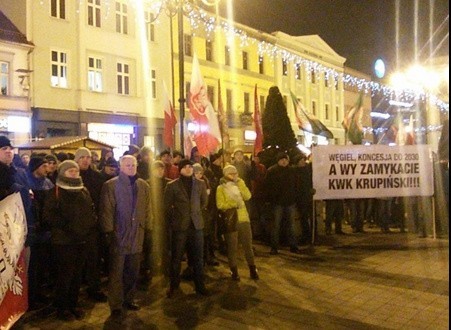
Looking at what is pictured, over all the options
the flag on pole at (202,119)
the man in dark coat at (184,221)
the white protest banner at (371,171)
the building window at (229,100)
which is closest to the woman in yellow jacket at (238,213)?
the man in dark coat at (184,221)

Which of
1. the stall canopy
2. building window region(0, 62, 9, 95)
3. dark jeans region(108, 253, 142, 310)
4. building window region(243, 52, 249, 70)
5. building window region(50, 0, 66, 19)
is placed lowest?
dark jeans region(108, 253, 142, 310)

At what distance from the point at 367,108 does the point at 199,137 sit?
48.7 m

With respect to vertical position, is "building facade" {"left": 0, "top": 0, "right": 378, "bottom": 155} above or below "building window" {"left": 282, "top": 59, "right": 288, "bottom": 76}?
below

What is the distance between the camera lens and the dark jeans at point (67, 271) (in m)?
6.24

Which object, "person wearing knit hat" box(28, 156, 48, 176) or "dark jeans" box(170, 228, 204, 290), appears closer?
"person wearing knit hat" box(28, 156, 48, 176)

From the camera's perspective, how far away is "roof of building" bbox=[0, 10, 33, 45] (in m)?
23.0

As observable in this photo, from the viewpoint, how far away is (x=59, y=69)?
2542 centimetres

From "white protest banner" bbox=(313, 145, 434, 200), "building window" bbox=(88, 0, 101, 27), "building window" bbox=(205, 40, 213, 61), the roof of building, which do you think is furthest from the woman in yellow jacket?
"building window" bbox=(205, 40, 213, 61)

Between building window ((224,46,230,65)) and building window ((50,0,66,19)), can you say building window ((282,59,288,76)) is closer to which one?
building window ((224,46,230,65))

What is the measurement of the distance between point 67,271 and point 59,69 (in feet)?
68.6

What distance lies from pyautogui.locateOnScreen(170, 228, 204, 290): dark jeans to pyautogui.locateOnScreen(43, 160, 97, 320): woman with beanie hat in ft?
4.42

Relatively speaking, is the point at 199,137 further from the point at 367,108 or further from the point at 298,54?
the point at 367,108

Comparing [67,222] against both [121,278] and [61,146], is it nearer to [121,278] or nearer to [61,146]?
[121,278]

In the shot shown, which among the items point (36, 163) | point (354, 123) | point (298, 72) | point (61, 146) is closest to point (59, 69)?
point (61, 146)
